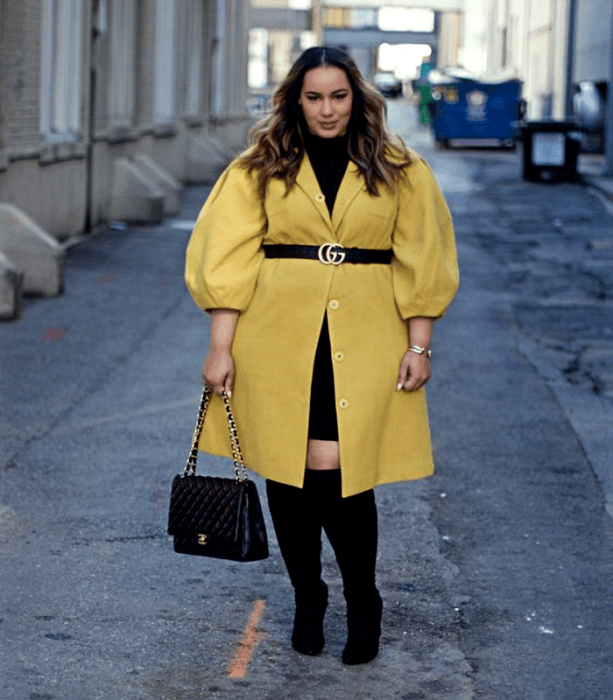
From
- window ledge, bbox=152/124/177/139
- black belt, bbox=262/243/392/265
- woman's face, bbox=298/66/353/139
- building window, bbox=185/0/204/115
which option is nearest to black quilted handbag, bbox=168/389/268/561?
black belt, bbox=262/243/392/265

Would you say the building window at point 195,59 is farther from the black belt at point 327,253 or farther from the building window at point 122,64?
the black belt at point 327,253

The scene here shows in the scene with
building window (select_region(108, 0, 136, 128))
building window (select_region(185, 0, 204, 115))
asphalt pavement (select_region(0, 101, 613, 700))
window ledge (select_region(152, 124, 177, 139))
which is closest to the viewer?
asphalt pavement (select_region(0, 101, 613, 700))

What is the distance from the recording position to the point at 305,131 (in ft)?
15.6

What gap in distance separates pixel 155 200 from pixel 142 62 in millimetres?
4482

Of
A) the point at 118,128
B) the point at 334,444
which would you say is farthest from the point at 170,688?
the point at 118,128

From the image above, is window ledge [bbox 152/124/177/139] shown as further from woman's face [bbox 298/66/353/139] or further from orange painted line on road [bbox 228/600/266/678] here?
woman's face [bbox 298/66/353/139]

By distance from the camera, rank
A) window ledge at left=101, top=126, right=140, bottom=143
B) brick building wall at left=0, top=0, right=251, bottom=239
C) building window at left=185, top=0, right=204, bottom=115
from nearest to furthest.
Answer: brick building wall at left=0, top=0, right=251, bottom=239 → window ledge at left=101, top=126, right=140, bottom=143 → building window at left=185, top=0, right=204, bottom=115

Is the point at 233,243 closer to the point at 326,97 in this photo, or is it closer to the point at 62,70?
the point at 326,97

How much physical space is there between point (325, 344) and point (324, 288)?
0.16 metres

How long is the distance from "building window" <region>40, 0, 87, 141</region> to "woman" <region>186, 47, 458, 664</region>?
13.9 meters

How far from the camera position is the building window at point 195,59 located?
109 ft

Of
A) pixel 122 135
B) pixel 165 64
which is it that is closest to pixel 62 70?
pixel 122 135

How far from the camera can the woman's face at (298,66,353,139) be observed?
4625 millimetres

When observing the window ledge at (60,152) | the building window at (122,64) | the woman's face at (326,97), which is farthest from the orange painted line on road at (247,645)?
the building window at (122,64)
